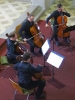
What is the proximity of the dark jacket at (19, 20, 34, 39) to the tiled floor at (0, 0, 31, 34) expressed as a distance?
1546 millimetres

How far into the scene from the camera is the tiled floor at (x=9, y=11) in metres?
8.22

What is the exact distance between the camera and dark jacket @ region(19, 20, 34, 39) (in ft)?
20.2

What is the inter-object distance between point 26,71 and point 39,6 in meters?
5.20

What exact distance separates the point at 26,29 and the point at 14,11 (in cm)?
307

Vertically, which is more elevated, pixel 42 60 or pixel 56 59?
pixel 56 59

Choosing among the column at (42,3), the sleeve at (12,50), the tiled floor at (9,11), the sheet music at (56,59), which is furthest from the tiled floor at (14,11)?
the sheet music at (56,59)

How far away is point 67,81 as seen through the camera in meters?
5.67

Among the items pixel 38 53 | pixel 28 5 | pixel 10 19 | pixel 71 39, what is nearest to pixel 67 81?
pixel 38 53

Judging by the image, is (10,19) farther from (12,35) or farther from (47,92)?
(47,92)

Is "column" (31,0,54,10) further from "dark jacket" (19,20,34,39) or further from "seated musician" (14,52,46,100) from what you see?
"seated musician" (14,52,46,100)

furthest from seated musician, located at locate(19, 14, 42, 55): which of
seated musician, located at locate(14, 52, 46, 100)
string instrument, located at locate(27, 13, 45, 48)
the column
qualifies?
the column

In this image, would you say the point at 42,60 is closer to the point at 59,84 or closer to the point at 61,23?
the point at 59,84

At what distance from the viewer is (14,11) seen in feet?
29.8

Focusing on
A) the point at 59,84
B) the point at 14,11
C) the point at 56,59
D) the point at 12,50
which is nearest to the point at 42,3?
the point at 14,11
